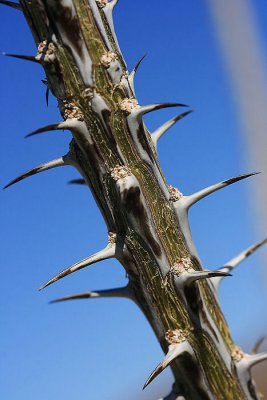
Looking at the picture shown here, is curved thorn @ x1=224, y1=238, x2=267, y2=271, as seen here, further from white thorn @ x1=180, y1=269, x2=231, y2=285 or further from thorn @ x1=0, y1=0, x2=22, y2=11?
thorn @ x1=0, y1=0, x2=22, y2=11

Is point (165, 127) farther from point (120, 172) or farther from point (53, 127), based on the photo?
point (53, 127)

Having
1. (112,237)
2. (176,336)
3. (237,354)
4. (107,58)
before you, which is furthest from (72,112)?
(237,354)

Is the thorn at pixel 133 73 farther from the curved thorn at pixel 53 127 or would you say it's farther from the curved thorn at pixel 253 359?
the curved thorn at pixel 253 359

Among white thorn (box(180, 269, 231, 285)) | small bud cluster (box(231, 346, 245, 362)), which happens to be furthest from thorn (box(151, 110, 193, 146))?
small bud cluster (box(231, 346, 245, 362))

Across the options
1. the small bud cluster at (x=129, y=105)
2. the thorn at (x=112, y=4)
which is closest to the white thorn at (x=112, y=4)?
the thorn at (x=112, y=4)

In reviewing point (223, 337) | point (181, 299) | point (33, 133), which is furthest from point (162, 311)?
point (33, 133)

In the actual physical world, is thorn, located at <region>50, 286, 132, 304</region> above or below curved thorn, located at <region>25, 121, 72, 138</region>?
below
